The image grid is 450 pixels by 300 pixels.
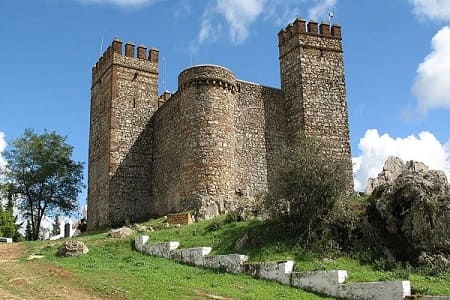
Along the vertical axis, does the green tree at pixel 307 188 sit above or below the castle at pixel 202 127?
below

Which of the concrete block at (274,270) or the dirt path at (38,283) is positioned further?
the concrete block at (274,270)

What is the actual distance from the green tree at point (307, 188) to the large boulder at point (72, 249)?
737cm

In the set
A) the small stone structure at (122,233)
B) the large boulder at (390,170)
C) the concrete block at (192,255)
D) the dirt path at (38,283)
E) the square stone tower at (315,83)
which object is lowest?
the dirt path at (38,283)

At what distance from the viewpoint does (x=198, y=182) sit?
→ 25.7 meters

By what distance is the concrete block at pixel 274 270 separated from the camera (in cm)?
1480

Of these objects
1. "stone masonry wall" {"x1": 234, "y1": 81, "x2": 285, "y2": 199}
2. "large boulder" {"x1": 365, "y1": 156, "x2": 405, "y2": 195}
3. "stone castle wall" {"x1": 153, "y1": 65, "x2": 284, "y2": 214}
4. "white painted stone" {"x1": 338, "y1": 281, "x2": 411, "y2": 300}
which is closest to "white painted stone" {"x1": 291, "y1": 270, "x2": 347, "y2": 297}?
"white painted stone" {"x1": 338, "y1": 281, "x2": 411, "y2": 300}

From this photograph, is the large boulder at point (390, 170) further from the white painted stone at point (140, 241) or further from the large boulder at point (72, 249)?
the large boulder at point (72, 249)

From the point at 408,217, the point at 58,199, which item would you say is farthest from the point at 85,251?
the point at 58,199

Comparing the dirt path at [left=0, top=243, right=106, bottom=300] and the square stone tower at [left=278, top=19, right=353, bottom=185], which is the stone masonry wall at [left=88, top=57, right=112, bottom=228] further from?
the dirt path at [left=0, top=243, right=106, bottom=300]

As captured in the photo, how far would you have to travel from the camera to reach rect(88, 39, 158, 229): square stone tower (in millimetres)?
30500

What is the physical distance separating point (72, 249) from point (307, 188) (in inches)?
358

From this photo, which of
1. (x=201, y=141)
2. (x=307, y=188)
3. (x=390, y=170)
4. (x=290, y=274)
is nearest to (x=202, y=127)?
(x=201, y=141)

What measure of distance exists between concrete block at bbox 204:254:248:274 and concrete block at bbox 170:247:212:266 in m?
0.32

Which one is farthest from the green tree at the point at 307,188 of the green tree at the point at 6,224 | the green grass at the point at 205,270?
the green tree at the point at 6,224
